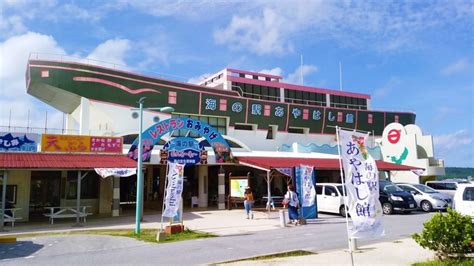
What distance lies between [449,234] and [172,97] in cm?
2710

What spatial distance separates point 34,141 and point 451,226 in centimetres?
1890

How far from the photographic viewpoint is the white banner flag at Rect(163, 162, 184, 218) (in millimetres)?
14477

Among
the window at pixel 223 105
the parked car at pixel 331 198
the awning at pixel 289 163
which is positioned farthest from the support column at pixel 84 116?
the parked car at pixel 331 198

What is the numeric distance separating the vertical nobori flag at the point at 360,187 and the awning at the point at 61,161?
43.4ft

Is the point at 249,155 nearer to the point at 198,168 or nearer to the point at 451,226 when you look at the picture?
the point at 198,168

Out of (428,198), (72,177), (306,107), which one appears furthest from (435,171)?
(72,177)

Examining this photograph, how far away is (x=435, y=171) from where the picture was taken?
36.0m

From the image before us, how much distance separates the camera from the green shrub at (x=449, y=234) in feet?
24.7

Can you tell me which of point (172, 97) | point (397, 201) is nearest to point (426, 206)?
point (397, 201)

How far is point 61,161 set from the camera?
18359 mm

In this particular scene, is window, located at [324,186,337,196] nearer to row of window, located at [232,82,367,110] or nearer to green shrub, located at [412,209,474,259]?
green shrub, located at [412,209,474,259]

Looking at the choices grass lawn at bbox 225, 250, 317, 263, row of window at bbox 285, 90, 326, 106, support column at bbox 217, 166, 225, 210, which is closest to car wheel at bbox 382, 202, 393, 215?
support column at bbox 217, 166, 225, 210

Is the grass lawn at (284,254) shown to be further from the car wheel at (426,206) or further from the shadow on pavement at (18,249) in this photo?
the car wheel at (426,206)

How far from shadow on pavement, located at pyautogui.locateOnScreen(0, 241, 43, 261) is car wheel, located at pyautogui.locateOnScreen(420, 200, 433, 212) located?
1873cm
